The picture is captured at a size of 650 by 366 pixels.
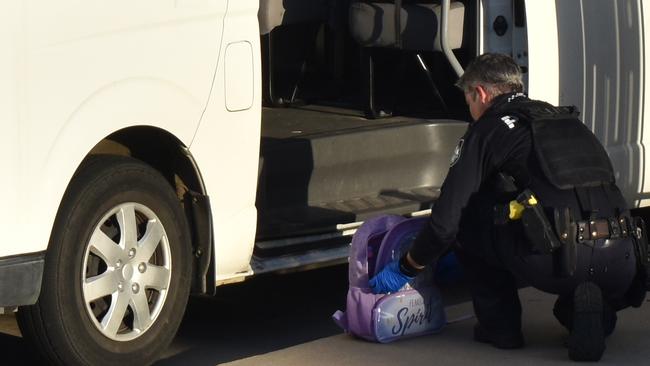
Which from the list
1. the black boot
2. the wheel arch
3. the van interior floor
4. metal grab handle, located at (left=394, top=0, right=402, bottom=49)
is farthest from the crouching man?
metal grab handle, located at (left=394, top=0, right=402, bottom=49)

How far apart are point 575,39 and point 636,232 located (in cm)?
159

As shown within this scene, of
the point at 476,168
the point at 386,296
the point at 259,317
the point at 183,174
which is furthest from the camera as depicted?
the point at 259,317

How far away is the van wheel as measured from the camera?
5027 millimetres

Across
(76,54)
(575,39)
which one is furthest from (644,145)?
(76,54)

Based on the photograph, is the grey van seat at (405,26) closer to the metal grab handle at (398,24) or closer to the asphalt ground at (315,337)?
the metal grab handle at (398,24)

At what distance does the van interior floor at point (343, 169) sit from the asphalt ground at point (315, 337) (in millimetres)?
479

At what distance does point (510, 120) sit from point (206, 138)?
1094 mm

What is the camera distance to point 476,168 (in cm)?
548

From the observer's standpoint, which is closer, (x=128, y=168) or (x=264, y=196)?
(x=128, y=168)

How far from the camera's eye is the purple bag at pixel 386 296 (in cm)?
570

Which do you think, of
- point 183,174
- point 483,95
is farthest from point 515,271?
point 183,174

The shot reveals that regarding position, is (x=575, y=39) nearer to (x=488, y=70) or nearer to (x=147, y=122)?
(x=488, y=70)

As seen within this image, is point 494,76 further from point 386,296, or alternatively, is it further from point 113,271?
point 113,271

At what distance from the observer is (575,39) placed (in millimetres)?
6934
